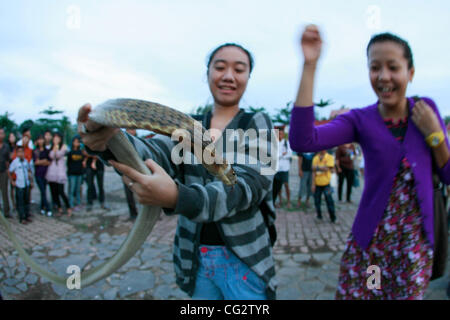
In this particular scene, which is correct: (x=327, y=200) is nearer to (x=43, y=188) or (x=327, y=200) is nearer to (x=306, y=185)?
(x=306, y=185)

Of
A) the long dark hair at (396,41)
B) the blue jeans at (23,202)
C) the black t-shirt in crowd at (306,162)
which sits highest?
the long dark hair at (396,41)

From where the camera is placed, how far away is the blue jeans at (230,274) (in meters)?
1.64

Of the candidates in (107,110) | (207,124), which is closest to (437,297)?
(207,124)

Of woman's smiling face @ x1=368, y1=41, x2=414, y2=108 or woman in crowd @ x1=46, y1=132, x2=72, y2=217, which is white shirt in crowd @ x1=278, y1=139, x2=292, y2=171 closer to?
woman's smiling face @ x1=368, y1=41, x2=414, y2=108

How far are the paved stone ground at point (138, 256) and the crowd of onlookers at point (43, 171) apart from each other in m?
0.51

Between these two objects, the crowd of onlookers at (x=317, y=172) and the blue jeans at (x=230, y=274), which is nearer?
the blue jeans at (x=230, y=274)

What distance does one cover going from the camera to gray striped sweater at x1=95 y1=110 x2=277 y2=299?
1276mm

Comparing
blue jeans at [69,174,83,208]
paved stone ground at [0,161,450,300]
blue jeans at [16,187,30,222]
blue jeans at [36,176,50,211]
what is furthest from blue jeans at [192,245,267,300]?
blue jeans at [69,174,83,208]

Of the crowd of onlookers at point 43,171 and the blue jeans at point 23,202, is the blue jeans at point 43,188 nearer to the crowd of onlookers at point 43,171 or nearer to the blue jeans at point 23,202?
the crowd of onlookers at point 43,171

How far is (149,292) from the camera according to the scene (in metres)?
3.41

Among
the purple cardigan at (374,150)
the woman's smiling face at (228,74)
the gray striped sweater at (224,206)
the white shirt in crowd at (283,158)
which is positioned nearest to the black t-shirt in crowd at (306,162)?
the white shirt in crowd at (283,158)

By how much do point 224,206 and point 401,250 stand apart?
1216mm

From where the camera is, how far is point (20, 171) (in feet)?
19.5

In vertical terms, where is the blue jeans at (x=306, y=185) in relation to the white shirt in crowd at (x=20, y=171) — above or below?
below
